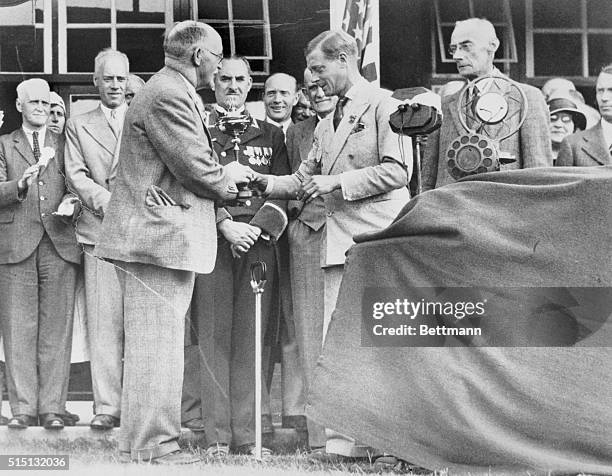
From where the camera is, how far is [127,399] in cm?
471

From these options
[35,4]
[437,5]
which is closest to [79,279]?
[35,4]

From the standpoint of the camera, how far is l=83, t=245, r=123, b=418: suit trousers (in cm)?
523

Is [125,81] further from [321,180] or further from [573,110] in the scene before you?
[573,110]

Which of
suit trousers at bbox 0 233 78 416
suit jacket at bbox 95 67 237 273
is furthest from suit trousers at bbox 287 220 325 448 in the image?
suit trousers at bbox 0 233 78 416

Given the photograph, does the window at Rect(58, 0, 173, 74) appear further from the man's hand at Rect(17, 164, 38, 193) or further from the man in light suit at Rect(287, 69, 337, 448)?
the man in light suit at Rect(287, 69, 337, 448)

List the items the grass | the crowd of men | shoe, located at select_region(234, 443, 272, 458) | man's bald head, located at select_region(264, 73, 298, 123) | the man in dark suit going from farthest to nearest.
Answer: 1. man's bald head, located at select_region(264, 73, 298, 123)
2. the man in dark suit
3. shoe, located at select_region(234, 443, 272, 458)
4. the crowd of men
5. the grass

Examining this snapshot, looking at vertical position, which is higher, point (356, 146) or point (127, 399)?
point (356, 146)

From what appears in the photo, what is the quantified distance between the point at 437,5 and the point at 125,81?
1.30 meters

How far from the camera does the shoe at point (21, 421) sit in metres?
5.18

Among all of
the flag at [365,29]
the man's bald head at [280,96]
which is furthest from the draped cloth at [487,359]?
the man's bald head at [280,96]

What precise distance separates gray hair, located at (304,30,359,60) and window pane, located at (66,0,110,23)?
86 centimetres

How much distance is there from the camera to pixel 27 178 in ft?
17.5

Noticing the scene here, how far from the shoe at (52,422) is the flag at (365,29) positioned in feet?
6.06

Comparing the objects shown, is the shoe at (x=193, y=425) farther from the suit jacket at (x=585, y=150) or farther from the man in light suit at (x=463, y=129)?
the suit jacket at (x=585, y=150)
